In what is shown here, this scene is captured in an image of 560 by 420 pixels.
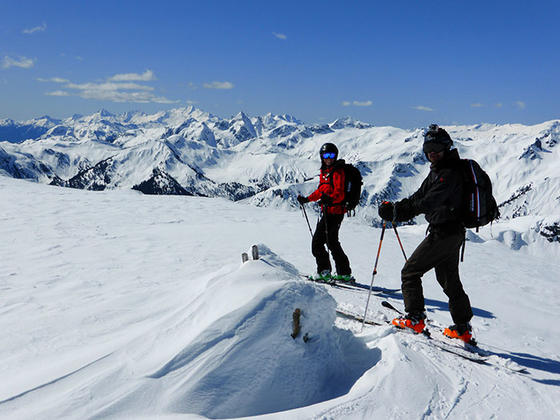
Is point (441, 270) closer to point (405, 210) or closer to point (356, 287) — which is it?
point (405, 210)

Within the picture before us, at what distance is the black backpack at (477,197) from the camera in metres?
4.54

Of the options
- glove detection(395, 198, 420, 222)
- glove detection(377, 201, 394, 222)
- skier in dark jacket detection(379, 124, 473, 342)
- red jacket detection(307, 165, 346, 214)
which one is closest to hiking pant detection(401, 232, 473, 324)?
skier in dark jacket detection(379, 124, 473, 342)

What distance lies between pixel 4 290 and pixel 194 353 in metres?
5.75

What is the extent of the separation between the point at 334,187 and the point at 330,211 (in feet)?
1.77

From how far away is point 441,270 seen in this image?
5035 millimetres

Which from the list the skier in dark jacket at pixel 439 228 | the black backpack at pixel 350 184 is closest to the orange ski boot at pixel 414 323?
the skier in dark jacket at pixel 439 228

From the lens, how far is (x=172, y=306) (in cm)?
618

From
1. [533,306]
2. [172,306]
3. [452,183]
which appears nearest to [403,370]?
[452,183]

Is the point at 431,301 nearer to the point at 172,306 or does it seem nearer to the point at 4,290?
the point at 172,306

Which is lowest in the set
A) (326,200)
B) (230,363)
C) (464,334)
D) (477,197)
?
(464,334)

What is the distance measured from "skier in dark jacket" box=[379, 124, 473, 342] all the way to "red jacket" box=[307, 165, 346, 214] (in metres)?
2.11

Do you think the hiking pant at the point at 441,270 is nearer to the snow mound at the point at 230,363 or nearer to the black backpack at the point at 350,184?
the snow mound at the point at 230,363

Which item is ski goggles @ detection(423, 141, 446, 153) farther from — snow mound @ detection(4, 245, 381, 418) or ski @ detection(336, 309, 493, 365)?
ski @ detection(336, 309, 493, 365)

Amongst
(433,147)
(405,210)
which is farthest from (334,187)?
(433,147)
